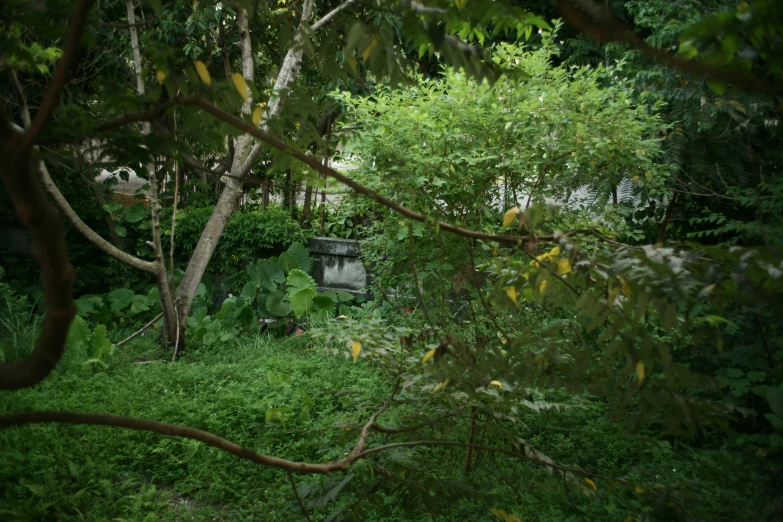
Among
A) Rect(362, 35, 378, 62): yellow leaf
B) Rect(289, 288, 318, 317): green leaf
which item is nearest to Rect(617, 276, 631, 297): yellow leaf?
Rect(362, 35, 378, 62): yellow leaf

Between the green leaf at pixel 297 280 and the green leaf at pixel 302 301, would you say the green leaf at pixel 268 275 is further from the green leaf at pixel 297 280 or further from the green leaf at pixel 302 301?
the green leaf at pixel 302 301

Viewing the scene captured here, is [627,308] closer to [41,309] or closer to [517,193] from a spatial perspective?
[517,193]

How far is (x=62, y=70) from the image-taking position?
1.22 metres

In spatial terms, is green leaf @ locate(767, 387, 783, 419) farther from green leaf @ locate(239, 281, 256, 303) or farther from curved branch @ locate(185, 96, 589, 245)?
green leaf @ locate(239, 281, 256, 303)

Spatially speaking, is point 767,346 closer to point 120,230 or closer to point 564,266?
point 564,266

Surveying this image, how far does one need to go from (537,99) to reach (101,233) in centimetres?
554

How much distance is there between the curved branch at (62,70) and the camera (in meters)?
1.18

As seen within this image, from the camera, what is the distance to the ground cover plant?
4.69 ft

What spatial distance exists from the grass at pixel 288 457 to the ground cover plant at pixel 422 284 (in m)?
0.02

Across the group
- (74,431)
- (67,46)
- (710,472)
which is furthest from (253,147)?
(67,46)

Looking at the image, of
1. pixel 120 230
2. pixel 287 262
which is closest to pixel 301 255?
pixel 287 262

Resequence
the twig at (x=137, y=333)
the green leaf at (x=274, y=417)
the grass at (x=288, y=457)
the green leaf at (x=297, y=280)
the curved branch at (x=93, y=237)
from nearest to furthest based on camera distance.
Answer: the grass at (x=288, y=457) → the green leaf at (x=274, y=417) → the curved branch at (x=93, y=237) → the twig at (x=137, y=333) → the green leaf at (x=297, y=280)

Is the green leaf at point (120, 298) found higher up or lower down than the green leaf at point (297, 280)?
lower down

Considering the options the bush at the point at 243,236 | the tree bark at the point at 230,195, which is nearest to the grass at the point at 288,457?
the tree bark at the point at 230,195
